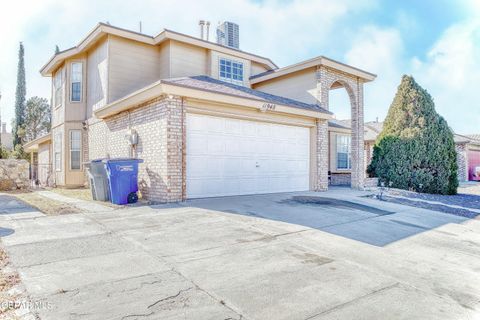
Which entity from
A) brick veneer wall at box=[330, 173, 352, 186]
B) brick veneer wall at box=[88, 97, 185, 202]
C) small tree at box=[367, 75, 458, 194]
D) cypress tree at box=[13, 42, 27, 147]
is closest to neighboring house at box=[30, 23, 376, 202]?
brick veneer wall at box=[88, 97, 185, 202]

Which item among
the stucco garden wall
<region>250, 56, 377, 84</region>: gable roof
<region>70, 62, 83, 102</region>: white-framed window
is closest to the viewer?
<region>250, 56, 377, 84</region>: gable roof

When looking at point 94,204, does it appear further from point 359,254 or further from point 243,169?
point 359,254

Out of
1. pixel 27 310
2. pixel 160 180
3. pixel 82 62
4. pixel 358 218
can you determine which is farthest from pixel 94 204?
pixel 82 62

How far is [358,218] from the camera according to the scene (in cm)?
695

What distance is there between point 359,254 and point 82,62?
1448 centimetres

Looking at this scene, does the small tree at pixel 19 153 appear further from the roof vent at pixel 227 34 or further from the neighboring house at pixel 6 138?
the roof vent at pixel 227 34

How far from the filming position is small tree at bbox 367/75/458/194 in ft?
45.4

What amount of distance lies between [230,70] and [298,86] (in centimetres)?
332

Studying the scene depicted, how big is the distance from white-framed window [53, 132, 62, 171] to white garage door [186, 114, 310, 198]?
9472 mm

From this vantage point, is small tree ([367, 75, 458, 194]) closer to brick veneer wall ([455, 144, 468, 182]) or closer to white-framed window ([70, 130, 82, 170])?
brick veneer wall ([455, 144, 468, 182])

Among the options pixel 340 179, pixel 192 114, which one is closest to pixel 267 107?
pixel 192 114

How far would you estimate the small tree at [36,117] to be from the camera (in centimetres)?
3183

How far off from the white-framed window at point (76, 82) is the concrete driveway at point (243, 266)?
9.70 meters

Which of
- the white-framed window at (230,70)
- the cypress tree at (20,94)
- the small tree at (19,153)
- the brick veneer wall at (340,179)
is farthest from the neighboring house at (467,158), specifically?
the cypress tree at (20,94)
